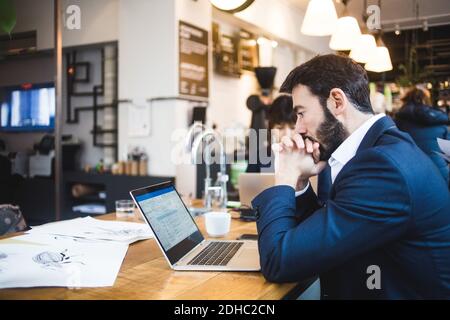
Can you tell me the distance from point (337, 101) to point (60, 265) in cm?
95

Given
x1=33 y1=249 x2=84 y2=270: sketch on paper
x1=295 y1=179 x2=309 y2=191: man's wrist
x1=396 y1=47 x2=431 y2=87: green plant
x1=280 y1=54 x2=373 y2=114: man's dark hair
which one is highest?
x1=396 y1=47 x2=431 y2=87: green plant

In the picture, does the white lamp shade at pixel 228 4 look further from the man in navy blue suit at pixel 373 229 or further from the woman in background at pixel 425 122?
the man in navy blue suit at pixel 373 229

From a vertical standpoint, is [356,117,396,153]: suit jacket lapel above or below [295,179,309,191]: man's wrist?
above

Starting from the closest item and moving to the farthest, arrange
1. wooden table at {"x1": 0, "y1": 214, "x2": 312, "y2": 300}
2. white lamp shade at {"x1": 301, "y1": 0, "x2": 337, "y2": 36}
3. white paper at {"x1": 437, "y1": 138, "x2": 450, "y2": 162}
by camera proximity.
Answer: wooden table at {"x1": 0, "y1": 214, "x2": 312, "y2": 300} → white paper at {"x1": 437, "y1": 138, "x2": 450, "y2": 162} → white lamp shade at {"x1": 301, "y1": 0, "x2": 337, "y2": 36}

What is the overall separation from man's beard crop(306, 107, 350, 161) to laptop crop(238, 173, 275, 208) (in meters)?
0.83

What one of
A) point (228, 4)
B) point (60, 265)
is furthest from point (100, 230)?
point (228, 4)

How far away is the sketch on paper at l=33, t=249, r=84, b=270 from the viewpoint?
1194mm

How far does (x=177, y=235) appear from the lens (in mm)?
1427

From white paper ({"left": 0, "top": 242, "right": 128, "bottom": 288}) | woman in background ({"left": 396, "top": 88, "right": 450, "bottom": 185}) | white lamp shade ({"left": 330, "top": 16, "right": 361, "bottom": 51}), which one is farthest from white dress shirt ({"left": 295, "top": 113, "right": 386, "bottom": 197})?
white lamp shade ({"left": 330, "top": 16, "right": 361, "bottom": 51})

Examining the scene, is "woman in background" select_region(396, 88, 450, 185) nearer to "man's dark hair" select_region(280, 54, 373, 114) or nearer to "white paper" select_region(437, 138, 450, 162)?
"white paper" select_region(437, 138, 450, 162)

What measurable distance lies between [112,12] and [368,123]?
426 cm

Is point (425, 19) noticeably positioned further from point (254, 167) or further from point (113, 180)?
point (113, 180)

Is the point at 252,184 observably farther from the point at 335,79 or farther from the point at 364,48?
the point at 364,48
